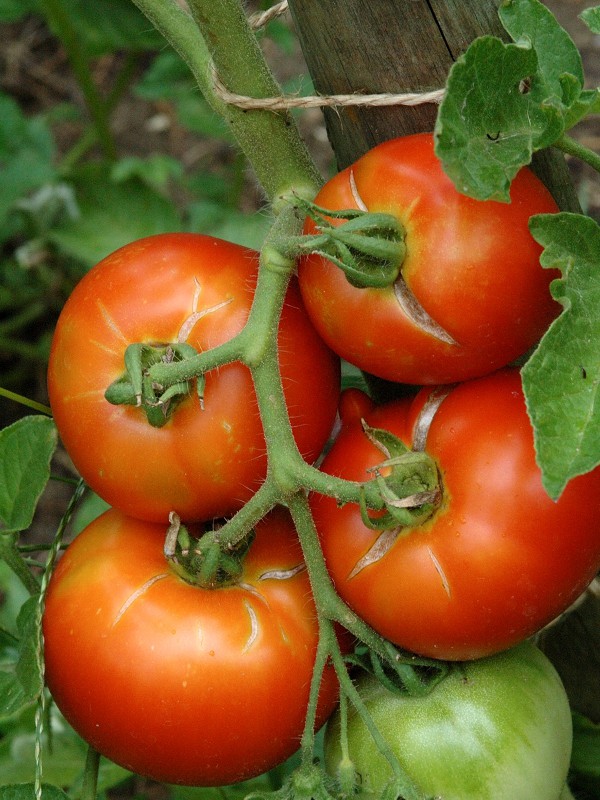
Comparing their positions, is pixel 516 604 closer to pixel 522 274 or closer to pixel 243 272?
pixel 522 274

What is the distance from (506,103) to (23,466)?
2.06 feet

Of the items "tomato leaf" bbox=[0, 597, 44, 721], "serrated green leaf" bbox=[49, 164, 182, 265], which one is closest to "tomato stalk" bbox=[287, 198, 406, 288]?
"tomato leaf" bbox=[0, 597, 44, 721]

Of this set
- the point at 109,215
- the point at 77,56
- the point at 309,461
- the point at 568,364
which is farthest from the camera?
the point at 77,56

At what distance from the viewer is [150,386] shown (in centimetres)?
84

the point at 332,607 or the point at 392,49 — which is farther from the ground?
the point at 392,49

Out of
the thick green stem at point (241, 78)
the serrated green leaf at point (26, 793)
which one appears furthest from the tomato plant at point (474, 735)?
the thick green stem at point (241, 78)

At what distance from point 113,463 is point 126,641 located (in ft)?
0.54

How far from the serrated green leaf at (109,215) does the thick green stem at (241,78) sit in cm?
82

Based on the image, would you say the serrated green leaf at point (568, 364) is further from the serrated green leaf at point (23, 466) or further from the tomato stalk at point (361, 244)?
the serrated green leaf at point (23, 466)

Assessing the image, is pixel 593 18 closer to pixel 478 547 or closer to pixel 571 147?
pixel 571 147

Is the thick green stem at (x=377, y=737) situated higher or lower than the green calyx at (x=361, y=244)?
lower

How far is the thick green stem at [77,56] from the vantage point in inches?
79.0

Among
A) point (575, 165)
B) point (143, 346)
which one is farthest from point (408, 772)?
point (575, 165)

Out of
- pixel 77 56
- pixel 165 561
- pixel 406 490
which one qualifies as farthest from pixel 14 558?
pixel 77 56
